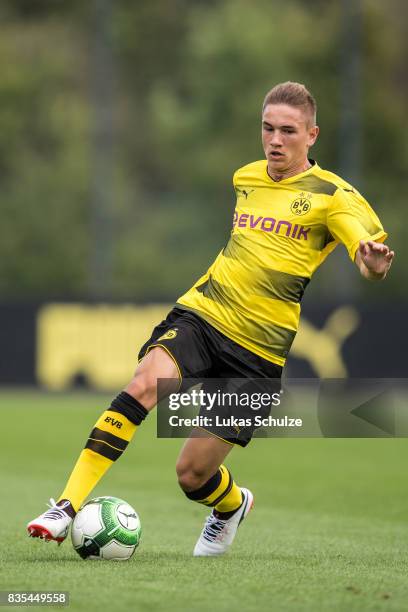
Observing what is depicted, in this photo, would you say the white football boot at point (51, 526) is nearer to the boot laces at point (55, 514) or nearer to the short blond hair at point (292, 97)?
the boot laces at point (55, 514)

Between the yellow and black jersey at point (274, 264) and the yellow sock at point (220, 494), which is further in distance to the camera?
the yellow sock at point (220, 494)

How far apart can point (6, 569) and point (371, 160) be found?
110 ft

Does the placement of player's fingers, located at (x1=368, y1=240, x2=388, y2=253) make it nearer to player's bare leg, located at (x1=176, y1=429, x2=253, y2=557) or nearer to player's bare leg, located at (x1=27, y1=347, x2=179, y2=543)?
player's bare leg, located at (x1=27, y1=347, x2=179, y2=543)

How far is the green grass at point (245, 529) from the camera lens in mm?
5324

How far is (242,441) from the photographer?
662 cm

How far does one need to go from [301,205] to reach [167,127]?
3551 cm

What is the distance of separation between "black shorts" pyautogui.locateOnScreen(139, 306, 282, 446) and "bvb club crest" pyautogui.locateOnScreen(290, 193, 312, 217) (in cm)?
73

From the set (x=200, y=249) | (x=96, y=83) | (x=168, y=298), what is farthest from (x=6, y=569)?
(x=200, y=249)

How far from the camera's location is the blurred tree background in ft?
118

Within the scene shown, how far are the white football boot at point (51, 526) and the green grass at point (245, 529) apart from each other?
0.50 ft

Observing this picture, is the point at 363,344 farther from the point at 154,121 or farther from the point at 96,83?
the point at 154,121

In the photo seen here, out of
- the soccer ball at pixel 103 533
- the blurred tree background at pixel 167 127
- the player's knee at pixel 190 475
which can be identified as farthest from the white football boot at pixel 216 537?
the blurred tree background at pixel 167 127

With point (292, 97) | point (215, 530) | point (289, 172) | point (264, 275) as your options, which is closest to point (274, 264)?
point (264, 275)

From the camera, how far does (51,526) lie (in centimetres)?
593
